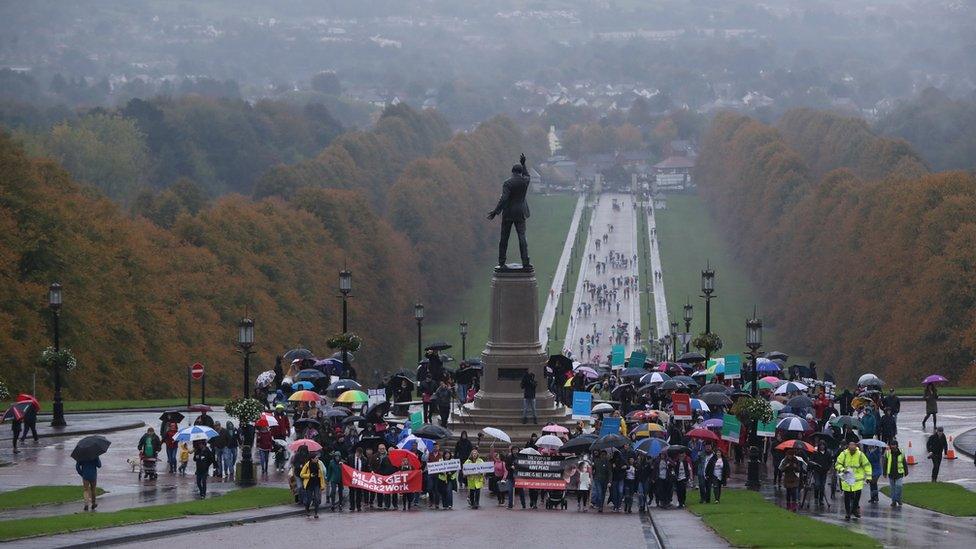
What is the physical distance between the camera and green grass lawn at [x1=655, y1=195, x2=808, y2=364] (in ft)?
422

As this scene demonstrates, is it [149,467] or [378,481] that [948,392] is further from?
[149,467]

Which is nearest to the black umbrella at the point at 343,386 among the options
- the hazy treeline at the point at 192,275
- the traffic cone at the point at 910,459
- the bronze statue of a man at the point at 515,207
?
the bronze statue of a man at the point at 515,207

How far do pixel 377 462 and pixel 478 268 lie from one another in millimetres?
122423

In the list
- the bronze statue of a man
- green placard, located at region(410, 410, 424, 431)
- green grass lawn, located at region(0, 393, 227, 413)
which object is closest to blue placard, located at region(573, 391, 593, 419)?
the bronze statue of a man

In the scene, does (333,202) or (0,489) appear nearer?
(0,489)

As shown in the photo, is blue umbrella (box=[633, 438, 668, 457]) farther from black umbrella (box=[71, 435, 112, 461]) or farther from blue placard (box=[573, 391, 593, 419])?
black umbrella (box=[71, 435, 112, 461])

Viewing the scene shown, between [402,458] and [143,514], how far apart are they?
6.65 meters

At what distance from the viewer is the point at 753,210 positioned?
16888 cm

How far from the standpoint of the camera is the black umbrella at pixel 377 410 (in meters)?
53.9

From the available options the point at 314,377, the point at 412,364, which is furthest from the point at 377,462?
the point at 412,364

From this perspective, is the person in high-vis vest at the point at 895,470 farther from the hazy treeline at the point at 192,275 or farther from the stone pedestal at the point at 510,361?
the hazy treeline at the point at 192,275

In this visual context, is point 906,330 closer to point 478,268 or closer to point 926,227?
point 926,227

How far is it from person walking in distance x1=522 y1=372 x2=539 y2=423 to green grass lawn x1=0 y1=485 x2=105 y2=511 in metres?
13.0

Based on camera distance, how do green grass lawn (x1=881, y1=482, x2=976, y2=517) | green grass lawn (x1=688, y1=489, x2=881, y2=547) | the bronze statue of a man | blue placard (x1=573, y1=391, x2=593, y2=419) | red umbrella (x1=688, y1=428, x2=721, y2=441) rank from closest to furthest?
green grass lawn (x1=688, y1=489, x2=881, y2=547) < green grass lawn (x1=881, y1=482, x2=976, y2=517) < red umbrella (x1=688, y1=428, x2=721, y2=441) < blue placard (x1=573, y1=391, x2=593, y2=419) < the bronze statue of a man
